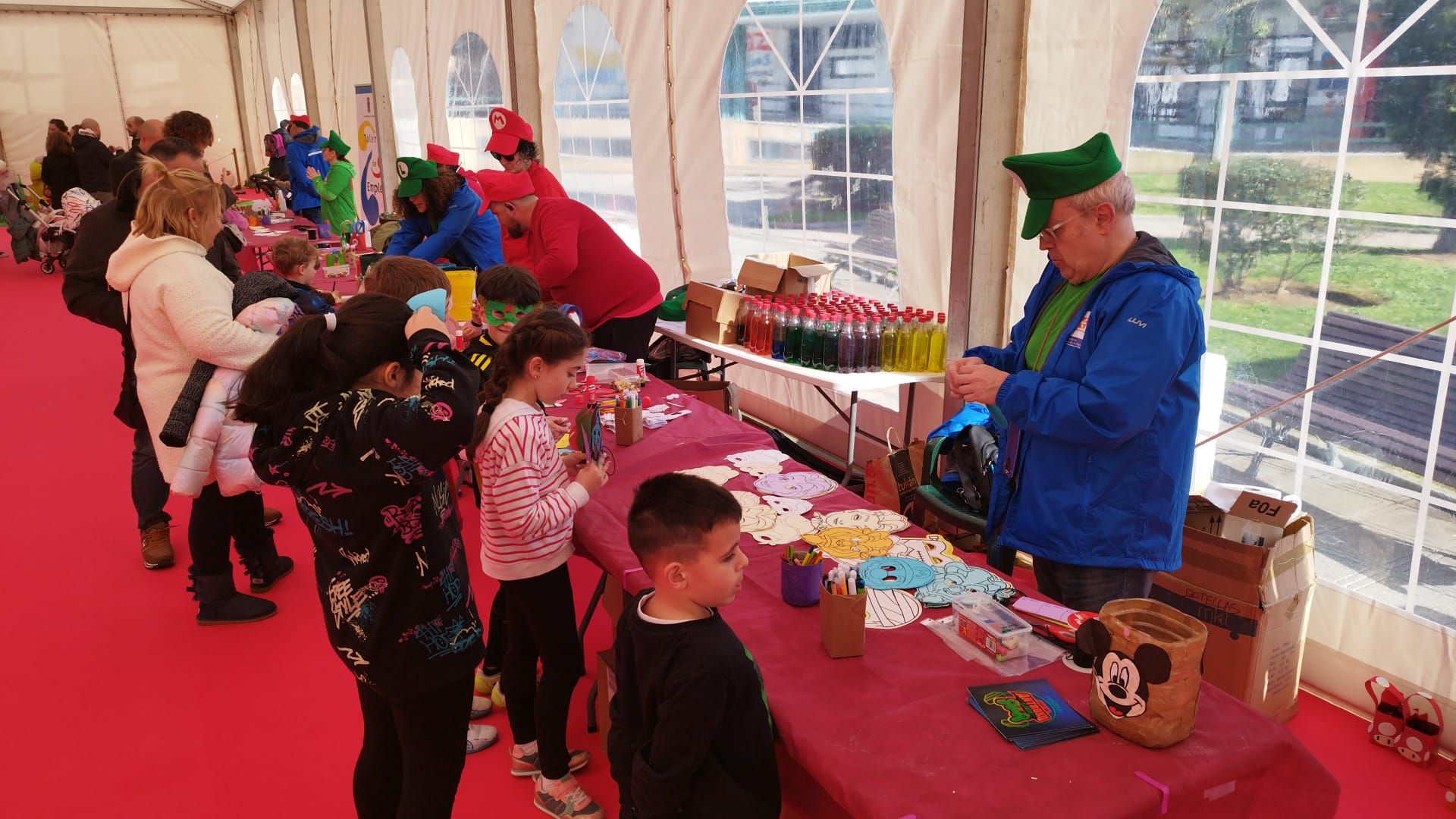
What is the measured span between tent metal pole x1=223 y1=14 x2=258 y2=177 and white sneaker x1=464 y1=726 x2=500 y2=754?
67.3 ft

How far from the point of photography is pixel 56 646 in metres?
3.42

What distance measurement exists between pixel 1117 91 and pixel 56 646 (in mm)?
4290

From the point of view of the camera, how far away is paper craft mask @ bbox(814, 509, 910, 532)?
90.0 inches

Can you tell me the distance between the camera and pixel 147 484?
390cm

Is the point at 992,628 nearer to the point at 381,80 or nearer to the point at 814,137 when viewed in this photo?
the point at 814,137

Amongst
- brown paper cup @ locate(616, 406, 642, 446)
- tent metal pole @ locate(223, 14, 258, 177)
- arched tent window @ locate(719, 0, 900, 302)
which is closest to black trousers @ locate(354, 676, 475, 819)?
brown paper cup @ locate(616, 406, 642, 446)

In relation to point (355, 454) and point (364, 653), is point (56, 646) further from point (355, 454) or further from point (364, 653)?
point (355, 454)

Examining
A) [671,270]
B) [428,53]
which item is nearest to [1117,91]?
[671,270]

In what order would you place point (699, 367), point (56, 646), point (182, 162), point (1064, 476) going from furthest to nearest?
point (699, 367), point (182, 162), point (56, 646), point (1064, 476)

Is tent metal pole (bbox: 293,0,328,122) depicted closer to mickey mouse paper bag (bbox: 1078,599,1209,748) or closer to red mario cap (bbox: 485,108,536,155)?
red mario cap (bbox: 485,108,536,155)

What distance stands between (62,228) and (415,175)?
335 inches

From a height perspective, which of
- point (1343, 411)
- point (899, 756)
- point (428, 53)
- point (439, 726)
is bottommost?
point (439, 726)

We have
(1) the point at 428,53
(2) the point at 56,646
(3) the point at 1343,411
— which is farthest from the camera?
(1) the point at 428,53

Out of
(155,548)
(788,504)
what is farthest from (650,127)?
(788,504)
